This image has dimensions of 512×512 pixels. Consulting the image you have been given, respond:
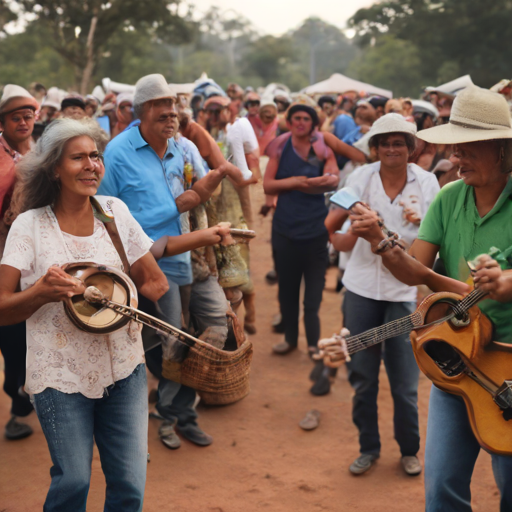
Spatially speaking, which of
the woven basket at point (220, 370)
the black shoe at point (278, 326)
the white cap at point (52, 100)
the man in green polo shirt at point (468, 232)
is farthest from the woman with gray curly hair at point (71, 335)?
the white cap at point (52, 100)

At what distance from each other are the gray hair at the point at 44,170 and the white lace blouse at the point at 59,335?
78 millimetres

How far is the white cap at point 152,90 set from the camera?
4.39m

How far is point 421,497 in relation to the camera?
4504 millimetres

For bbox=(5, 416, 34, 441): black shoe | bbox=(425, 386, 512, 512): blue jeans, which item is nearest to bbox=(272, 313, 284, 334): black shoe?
bbox=(5, 416, 34, 441): black shoe

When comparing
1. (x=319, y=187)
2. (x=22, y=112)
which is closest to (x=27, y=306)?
(x=22, y=112)

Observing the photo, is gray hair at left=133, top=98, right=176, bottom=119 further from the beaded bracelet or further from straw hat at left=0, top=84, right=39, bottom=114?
the beaded bracelet

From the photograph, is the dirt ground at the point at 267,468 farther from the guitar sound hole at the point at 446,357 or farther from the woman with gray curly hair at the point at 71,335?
the guitar sound hole at the point at 446,357

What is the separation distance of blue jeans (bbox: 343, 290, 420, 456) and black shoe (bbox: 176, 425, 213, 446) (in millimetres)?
1188

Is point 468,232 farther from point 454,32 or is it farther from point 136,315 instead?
point 454,32

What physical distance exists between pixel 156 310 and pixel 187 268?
0.40m

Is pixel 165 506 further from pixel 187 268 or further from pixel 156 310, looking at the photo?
pixel 187 268

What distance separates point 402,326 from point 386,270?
1.13 m

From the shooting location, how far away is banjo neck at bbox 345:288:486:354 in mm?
2785

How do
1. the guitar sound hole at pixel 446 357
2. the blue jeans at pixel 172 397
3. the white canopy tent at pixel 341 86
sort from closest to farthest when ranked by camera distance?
1. the guitar sound hole at pixel 446 357
2. the blue jeans at pixel 172 397
3. the white canopy tent at pixel 341 86
